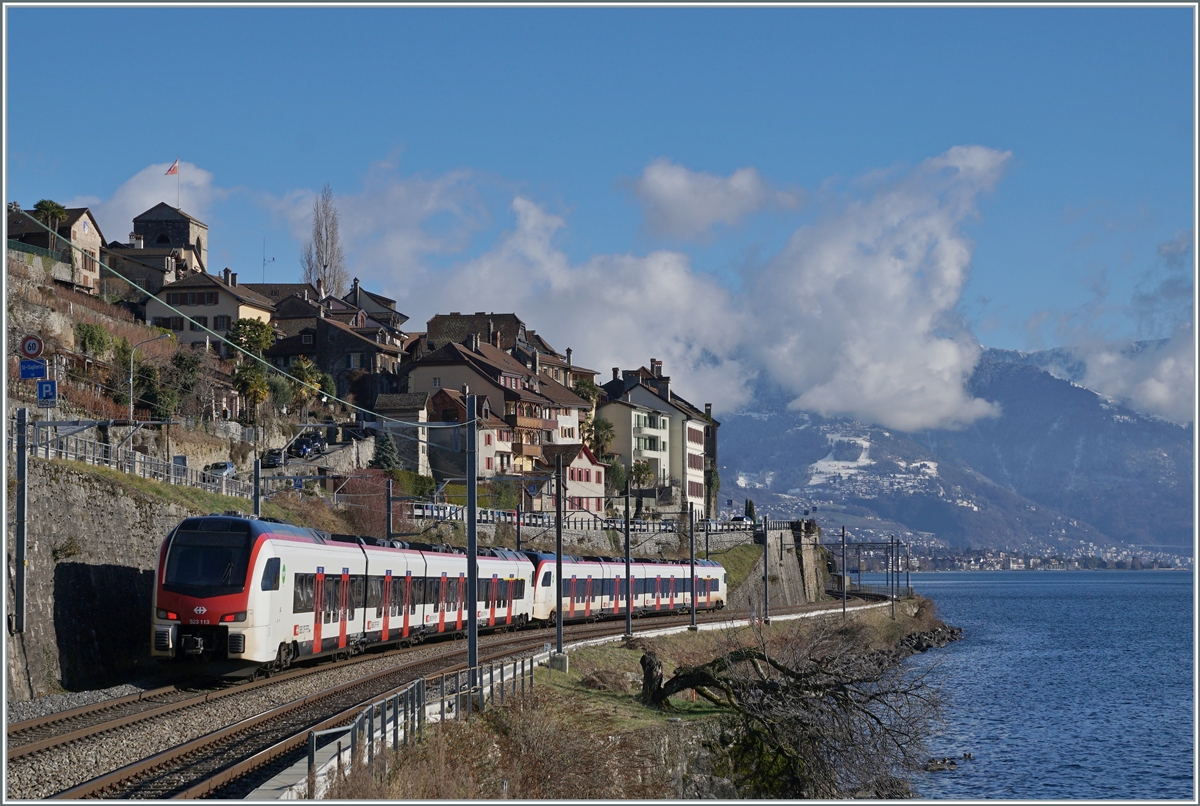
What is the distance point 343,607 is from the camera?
34031mm

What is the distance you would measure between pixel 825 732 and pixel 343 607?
39.4 feet

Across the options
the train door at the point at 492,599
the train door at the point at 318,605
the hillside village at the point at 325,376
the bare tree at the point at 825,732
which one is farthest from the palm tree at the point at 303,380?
the bare tree at the point at 825,732

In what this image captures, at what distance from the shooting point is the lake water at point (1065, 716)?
40562 mm

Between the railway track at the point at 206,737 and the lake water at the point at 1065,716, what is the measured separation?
15.0 metres

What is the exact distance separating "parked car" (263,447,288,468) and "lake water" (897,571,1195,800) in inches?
1365

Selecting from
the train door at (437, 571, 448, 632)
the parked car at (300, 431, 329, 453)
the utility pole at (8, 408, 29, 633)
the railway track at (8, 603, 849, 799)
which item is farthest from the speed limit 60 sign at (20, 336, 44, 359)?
the parked car at (300, 431, 329, 453)

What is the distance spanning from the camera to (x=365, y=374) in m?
107

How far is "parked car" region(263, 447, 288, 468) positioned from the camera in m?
73.5

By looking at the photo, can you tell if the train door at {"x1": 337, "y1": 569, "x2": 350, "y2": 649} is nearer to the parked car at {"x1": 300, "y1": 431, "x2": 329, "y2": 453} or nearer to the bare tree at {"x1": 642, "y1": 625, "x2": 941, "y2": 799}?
the bare tree at {"x1": 642, "y1": 625, "x2": 941, "y2": 799}

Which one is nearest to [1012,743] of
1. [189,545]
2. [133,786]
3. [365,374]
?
[189,545]

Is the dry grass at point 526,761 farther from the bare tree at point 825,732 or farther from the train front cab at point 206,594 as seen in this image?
Result: the train front cab at point 206,594

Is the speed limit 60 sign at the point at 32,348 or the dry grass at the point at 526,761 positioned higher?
the speed limit 60 sign at the point at 32,348

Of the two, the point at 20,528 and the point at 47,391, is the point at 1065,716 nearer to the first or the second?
the point at 47,391

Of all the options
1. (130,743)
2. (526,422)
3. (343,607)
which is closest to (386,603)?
(343,607)
